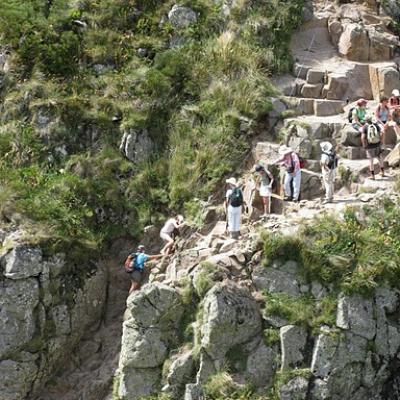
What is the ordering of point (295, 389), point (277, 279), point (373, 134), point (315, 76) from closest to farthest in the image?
point (295, 389) < point (277, 279) < point (373, 134) < point (315, 76)

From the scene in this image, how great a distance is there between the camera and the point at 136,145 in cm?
1958

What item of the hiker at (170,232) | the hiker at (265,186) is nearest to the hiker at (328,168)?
the hiker at (265,186)

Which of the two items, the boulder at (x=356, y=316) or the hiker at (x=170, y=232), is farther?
the hiker at (x=170, y=232)

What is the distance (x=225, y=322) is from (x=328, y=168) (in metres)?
4.06

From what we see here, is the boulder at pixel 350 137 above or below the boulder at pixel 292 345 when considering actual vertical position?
above

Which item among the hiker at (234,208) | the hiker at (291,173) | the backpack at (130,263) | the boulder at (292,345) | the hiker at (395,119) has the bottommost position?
the boulder at (292,345)

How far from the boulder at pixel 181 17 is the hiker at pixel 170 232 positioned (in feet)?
21.9

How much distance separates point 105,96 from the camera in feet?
67.1

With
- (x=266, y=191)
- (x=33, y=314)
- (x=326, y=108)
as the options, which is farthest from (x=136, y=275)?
(x=326, y=108)

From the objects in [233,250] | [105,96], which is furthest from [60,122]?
[233,250]

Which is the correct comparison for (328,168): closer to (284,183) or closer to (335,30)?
(284,183)

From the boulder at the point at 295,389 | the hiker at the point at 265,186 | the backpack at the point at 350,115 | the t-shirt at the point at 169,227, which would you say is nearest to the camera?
the boulder at the point at 295,389

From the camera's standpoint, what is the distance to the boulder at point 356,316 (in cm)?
1477

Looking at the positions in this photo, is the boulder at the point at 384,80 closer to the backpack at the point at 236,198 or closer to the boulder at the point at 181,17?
the boulder at the point at 181,17
